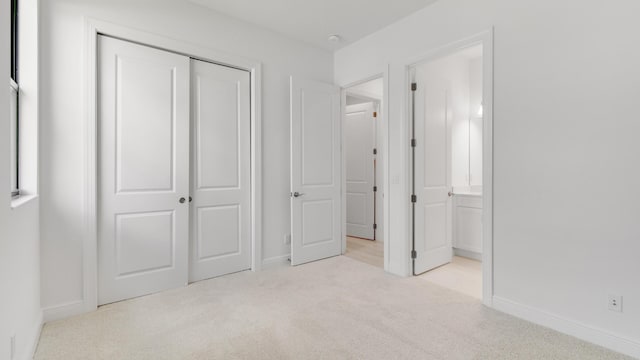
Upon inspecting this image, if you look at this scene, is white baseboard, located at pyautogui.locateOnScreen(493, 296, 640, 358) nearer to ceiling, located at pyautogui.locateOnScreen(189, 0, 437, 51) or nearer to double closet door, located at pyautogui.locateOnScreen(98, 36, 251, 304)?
double closet door, located at pyautogui.locateOnScreen(98, 36, 251, 304)

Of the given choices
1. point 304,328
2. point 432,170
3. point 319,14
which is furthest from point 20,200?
point 432,170

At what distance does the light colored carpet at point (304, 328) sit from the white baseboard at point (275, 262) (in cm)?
56

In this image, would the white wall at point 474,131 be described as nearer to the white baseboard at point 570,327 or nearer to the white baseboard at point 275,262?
the white baseboard at point 570,327

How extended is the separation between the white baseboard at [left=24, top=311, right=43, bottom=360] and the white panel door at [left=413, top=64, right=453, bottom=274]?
10.4 feet

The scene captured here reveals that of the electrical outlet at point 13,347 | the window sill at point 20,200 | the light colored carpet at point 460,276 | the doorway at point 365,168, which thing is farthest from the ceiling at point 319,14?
the electrical outlet at point 13,347

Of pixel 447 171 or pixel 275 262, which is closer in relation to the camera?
pixel 275 262

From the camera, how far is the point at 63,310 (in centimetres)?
234

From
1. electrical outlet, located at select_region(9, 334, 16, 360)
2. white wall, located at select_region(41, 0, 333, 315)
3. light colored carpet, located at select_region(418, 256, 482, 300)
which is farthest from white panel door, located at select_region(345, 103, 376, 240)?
electrical outlet, located at select_region(9, 334, 16, 360)

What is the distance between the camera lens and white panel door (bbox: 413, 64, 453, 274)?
334cm

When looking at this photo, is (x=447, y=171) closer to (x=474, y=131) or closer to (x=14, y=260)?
(x=474, y=131)

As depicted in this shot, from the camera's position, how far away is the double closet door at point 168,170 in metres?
2.59

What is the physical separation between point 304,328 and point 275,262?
1.50 metres

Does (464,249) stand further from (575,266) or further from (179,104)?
(179,104)

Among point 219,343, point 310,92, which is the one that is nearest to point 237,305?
point 219,343
